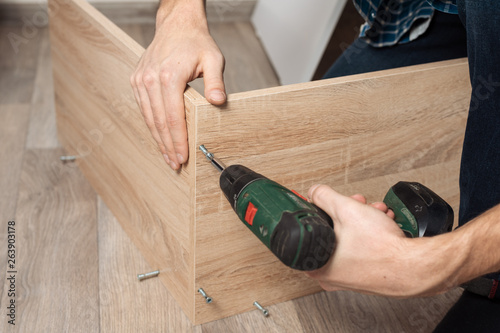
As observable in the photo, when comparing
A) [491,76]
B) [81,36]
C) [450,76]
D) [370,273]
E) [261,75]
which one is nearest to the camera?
[370,273]

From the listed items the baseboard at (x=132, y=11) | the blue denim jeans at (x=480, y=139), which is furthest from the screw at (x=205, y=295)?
the baseboard at (x=132, y=11)

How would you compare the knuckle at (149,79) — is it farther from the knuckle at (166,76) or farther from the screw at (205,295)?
the screw at (205,295)

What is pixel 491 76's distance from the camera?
83 centimetres

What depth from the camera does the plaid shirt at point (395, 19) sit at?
115 centimetres

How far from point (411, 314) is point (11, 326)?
2.41 ft

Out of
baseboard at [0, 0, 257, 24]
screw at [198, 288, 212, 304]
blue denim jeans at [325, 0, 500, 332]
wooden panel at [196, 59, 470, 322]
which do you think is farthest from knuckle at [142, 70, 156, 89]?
baseboard at [0, 0, 257, 24]

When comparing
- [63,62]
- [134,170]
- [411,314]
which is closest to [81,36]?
[63,62]

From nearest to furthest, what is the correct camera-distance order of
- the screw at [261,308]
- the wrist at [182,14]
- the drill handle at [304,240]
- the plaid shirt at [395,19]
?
1. the drill handle at [304,240]
2. the wrist at [182,14]
3. the screw at [261,308]
4. the plaid shirt at [395,19]

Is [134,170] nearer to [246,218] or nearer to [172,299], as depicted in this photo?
[172,299]

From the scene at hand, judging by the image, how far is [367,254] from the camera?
0.65 meters

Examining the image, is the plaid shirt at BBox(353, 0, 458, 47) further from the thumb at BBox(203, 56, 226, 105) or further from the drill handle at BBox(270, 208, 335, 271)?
A: the drill handle at BBox(270, 208, 335, 271)

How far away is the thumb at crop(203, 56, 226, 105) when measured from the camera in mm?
747

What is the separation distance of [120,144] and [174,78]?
332 mm

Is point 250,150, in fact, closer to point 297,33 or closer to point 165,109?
point 165,109
